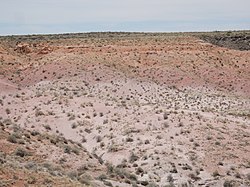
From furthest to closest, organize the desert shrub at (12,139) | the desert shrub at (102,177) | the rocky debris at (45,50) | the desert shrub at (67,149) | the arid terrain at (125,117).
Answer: the rocky debris at (45,50)
the desert shrub at (67,149)
the desert shrub at (12,139)
the arid terrain at (125,117)
the desert shrub at (102,177)

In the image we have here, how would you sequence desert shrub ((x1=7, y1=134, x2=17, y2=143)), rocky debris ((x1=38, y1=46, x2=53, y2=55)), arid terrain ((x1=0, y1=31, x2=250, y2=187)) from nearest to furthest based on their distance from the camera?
arid terrain ((x1=0, y1=31, x2=250, y2=187)) < desert shrub ((x1=7, y1=134, x2=17, y2=143)) < rocky debris ((x1=38, y1=46, x2=53, y2=55))

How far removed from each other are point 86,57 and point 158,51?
33.5 ft

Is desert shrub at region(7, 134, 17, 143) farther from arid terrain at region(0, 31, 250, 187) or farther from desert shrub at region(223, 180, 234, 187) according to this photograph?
desert shrub at region(223, 180, 234, 187)

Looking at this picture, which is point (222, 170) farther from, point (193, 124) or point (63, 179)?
point (63, 179)

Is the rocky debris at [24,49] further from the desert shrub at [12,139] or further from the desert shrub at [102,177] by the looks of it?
the desert shrub at [102,177]

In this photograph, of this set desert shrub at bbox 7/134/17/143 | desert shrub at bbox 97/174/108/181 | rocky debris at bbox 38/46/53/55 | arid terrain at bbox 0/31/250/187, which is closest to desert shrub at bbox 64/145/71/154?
arid terrain at bbox 0/31/250/187

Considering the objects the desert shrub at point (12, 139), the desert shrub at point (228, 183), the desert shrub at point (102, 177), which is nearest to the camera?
the desert shrub at point (102, 177)

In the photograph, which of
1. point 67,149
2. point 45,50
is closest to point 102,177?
point 67,149

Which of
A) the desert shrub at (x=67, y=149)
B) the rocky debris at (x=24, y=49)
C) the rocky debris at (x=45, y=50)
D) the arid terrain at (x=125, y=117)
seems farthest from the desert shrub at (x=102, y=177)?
the rocky debris at (x=24, y=49)

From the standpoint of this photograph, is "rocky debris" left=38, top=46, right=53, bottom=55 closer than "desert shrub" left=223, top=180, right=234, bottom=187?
No

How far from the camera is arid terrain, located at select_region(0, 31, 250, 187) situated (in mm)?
21062

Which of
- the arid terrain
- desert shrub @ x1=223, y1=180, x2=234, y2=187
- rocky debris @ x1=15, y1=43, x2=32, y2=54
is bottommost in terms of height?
desert shrub @ x1=223, y1=180, x2=234, y2=187

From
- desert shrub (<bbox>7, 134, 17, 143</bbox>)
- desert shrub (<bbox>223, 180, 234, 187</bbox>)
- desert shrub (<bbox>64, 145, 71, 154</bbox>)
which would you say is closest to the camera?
desert shrub (<bbox>223, 180, 234, 187</bbox>)

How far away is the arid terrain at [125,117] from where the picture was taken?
2106 cm
